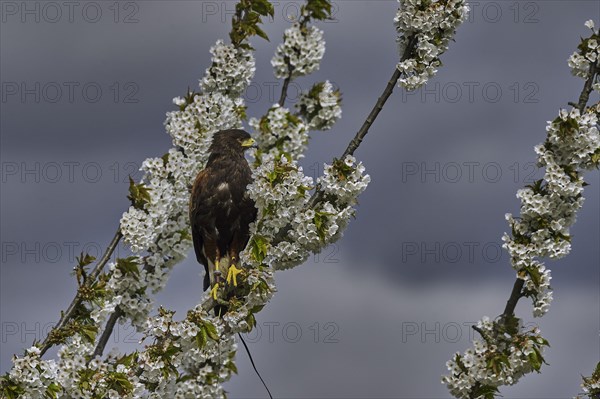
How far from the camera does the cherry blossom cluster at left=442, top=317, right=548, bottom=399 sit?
8.20m

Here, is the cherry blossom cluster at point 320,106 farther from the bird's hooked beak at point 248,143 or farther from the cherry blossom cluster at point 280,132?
the bird's hooked beak at point 248,143

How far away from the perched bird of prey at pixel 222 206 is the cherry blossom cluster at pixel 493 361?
2.68 meters

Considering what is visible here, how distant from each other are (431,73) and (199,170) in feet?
11.8

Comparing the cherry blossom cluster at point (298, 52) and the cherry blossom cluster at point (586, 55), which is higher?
the cherry blossom cluster at point (298, 52)

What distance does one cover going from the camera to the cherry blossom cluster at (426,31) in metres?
8.00

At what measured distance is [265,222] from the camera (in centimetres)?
752

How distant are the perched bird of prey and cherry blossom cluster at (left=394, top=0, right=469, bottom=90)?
258 cm

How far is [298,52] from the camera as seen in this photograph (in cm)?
1148

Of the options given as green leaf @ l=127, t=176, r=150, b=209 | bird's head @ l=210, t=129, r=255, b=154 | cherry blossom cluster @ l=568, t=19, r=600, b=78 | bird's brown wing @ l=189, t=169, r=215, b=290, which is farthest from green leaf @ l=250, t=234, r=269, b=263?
cherry blossom cluster @ l=568, t=19, r=600, b=78

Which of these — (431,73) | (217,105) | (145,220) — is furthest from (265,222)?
(217,105)

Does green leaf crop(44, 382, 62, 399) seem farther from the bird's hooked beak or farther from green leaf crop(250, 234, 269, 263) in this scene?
the bird's hooked beak

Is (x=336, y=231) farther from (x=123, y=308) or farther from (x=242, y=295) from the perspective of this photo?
(x=123, y=308)

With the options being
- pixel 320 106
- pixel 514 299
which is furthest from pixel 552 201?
pixel 320 106

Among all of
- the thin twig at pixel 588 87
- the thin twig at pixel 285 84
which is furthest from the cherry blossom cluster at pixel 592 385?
the thin twig at pixel 285 84
